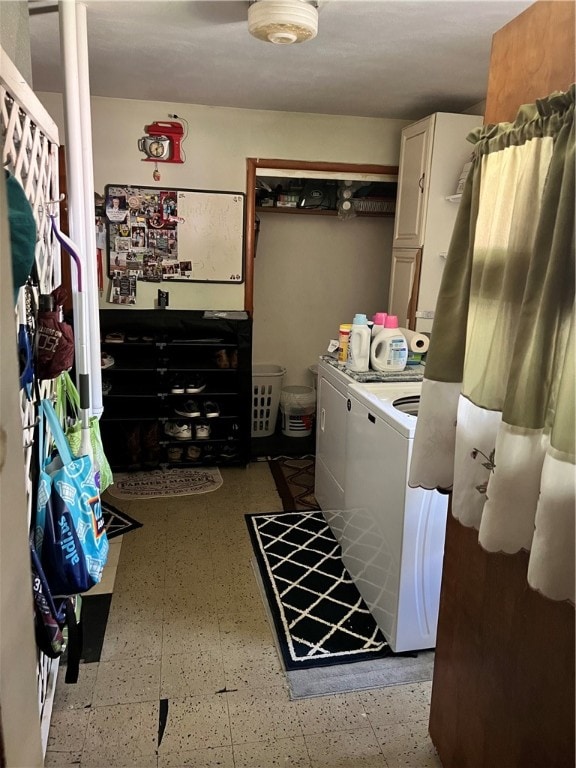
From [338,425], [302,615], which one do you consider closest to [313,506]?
[338,425]

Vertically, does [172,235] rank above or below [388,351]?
above

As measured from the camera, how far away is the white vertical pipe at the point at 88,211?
64.5 inches

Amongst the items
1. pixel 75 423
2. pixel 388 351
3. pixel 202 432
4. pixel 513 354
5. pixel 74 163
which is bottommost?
pixel 202 432

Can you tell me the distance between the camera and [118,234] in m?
3.48

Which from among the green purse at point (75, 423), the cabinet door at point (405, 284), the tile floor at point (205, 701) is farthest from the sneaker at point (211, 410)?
the green purse at point (75, 423)

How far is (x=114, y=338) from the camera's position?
3455 millimetres

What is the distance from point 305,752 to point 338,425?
1365mm

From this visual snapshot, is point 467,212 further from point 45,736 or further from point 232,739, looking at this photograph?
point 45,736

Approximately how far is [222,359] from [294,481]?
3.07ft

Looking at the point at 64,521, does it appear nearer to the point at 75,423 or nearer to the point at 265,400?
the point at 75,423

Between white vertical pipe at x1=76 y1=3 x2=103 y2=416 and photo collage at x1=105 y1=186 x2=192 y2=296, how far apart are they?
5.90 feet

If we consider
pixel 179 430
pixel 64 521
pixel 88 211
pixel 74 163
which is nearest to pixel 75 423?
pixel 64 521

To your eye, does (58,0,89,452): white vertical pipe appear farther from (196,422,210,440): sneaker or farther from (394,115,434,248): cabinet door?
(394,115,434,248): cabinet door

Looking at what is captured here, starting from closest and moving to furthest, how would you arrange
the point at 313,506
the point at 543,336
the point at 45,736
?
the point at 543,336, the point at 45,736, the point at 313,506
